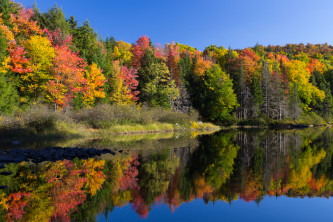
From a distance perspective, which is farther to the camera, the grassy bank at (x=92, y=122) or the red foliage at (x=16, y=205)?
the grassy bank at (x=92, y=122)

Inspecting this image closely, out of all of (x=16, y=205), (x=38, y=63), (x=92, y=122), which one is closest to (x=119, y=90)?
(x=38, y=63)

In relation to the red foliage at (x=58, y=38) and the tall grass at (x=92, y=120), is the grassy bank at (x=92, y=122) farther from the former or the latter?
the red foliage at (x=58, y=38)

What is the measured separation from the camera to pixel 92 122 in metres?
29.2

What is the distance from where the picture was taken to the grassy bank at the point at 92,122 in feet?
74.3

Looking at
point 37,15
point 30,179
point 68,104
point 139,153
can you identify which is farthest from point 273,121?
point 30,179

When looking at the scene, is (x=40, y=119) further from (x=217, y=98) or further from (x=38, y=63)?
(x=217, y=98)

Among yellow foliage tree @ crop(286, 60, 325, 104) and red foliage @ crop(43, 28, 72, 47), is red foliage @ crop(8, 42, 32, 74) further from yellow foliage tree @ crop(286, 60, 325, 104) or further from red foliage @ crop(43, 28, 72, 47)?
yellow foliage tree @ crop(286, 60, 325, 104)

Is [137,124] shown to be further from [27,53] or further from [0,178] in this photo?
[0,178]

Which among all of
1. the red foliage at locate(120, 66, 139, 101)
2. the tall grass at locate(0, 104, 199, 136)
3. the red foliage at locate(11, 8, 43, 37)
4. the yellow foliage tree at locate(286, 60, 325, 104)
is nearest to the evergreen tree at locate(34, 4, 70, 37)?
the red foliage at locate(11, 8, 43, 37)

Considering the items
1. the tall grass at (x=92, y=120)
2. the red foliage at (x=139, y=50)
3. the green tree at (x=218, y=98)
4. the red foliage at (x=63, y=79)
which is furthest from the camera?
the red foliage at (x=139, y=50)

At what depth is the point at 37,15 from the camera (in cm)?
4266

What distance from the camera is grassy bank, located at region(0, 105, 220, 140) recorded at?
2264 centimetres

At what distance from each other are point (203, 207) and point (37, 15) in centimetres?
4558

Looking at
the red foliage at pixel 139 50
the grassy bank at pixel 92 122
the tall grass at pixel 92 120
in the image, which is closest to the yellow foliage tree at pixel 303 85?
the grassy bank at pixel 92 122
